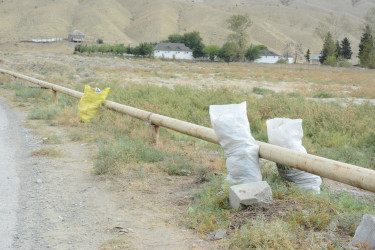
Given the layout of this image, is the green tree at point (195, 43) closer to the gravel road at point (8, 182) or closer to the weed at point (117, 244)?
the gravel road at point (8, 182)

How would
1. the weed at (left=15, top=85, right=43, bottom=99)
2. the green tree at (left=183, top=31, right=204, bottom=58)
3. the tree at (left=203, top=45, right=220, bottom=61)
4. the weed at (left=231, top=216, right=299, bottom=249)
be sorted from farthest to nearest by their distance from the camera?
the green tree at (left=183, top=31, right=204, bottom=58)
the tree at (left=203, top=45, right=220, bottom=61)
the weed at (left=15, top=85, right=43, bottom=99)
the weed at (left=231, top=216, right=299, bottom=249)

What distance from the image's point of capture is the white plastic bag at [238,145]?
16.1ft

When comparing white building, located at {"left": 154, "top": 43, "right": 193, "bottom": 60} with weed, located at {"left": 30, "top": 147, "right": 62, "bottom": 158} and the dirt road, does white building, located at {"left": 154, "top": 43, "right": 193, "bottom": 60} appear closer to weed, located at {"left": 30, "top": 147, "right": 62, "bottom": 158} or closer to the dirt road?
weed, located at {"left": 30, "top": 147, "right": 62, "bottom": 158}

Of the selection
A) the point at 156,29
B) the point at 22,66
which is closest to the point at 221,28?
the point at 156,29

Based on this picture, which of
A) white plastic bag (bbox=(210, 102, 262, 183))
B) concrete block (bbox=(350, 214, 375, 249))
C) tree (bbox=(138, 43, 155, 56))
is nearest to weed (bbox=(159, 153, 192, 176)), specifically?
white plastic bag (bbox=(210, 102, 262, 183))

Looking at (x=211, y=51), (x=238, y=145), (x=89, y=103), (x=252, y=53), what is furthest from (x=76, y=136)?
(x=252, y=53)

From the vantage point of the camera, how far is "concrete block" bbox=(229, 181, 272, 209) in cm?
431

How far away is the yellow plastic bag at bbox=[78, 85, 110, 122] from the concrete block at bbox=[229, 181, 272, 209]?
22.2ft

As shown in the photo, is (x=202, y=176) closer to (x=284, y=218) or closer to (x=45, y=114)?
(x=284, y=218)

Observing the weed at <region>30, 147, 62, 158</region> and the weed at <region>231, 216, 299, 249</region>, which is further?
the weed at <region>30, 147, 62, 158</region>

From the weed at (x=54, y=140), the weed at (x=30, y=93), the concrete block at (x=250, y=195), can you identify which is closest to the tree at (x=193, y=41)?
the weed at (x=30, y=93)

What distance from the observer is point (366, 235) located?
3.43 meters

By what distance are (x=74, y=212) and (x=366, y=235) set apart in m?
3.13

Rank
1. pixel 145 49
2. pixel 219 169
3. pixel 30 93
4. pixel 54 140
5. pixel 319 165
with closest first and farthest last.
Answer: pixel 319 165
pixel 219 169
pixel 54 140
pixel 30 93
pixel 145 49
